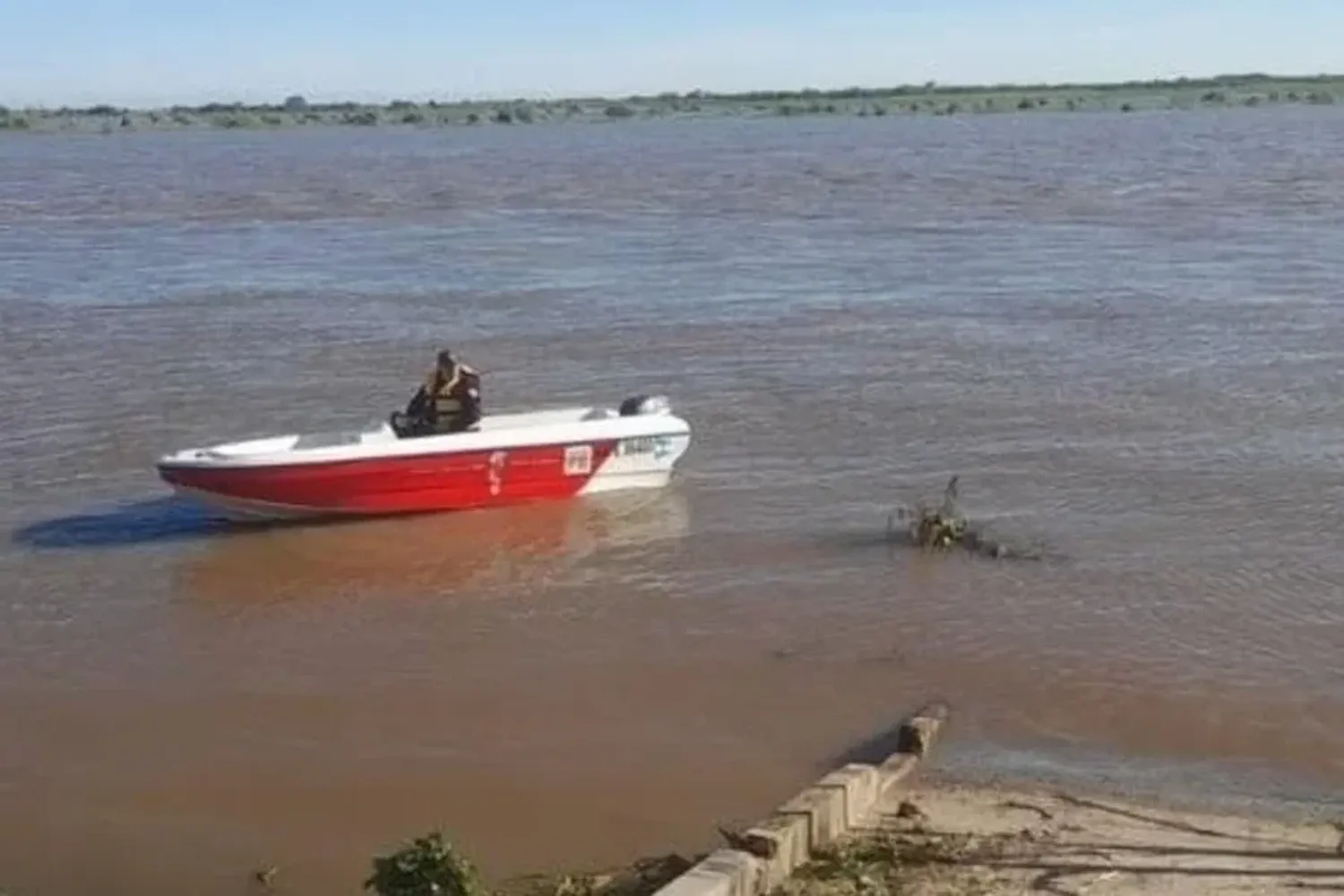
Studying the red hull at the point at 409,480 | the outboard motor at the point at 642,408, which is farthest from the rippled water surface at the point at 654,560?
the outboard motor at the point at 642,408

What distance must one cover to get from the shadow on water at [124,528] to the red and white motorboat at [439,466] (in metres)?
0.41

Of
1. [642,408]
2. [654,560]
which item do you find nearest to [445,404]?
[642,408]

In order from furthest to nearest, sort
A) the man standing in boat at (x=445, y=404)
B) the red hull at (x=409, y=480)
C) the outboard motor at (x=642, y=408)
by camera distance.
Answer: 1. the outboard motor at (x=642, y=408)
2. the man standing in boat at (x=445, y=404)
3. the red hull at (x=409, y=480)

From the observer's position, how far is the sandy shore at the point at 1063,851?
8.12 meters

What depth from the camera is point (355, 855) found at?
9352 mm

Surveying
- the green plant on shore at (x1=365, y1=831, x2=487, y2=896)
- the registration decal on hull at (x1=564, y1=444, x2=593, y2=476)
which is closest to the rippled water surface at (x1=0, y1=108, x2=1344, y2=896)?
the registration decal on hull at (x1=564, y1=444, x2=593, y2=476)

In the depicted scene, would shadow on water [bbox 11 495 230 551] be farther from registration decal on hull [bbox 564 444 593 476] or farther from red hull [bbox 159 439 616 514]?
registration decal on hull [bbox 564 444 593 476]

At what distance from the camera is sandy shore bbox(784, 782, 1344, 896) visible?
26.7ft

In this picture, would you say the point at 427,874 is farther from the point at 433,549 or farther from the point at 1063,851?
the point at 433,549

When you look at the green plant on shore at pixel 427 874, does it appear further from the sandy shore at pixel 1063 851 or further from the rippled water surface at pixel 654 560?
the rippled water surface at pixel 654 560

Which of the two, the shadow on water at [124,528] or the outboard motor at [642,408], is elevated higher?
the outboard motor at [642,408]

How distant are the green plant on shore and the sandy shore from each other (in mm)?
1343

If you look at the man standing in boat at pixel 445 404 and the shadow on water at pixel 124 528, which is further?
the man standing in boat at pixel 445 404

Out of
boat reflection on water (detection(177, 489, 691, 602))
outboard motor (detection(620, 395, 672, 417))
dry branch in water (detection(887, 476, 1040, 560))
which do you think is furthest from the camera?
outboard motor (detection(620, 395, 672, 417))
